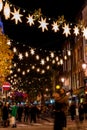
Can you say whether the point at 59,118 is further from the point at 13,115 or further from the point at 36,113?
the point at 36,113

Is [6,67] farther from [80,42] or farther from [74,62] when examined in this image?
[74,62]

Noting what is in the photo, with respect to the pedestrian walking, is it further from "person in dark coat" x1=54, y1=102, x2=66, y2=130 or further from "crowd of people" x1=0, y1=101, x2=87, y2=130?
"person in dark coat" x1=54, y1=102, x2=66, y2=130

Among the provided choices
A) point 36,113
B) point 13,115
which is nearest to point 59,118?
point 13,115

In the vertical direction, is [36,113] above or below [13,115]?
above

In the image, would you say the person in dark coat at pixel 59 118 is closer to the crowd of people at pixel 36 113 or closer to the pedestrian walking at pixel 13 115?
the crowd of people at pixel 36 113

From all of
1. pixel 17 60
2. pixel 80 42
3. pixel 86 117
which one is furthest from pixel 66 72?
pixel 86 117

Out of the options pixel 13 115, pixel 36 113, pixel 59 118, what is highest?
pixel 36 113

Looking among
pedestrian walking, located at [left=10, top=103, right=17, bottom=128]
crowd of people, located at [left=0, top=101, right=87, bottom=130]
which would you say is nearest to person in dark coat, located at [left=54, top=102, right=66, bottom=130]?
crowd of people, located at [left=0, top=101, right=87, bottom=130]

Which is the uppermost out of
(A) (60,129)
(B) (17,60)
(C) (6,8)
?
(B) (17,60)

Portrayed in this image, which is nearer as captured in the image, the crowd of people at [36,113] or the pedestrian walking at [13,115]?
the crowd of people at [36,113]

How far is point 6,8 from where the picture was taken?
→ 20.3m

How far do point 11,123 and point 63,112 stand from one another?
1737cm

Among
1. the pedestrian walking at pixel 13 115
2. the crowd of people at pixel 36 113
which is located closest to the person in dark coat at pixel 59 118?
the crowd of people at pixel 36 113

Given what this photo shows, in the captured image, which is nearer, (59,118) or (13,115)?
(59,118)
